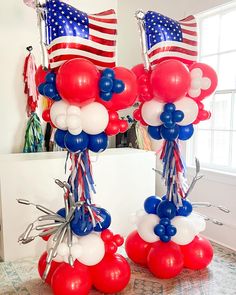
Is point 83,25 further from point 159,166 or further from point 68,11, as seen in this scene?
point 159,166

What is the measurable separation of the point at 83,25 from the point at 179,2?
6.34 ft

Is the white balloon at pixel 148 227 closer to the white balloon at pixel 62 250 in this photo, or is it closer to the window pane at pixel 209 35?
the white balloon at pixel 62 250

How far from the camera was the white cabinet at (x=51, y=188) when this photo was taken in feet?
7.89

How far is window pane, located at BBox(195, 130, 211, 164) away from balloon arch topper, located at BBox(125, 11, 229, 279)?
107cm

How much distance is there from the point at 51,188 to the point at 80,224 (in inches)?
31.3

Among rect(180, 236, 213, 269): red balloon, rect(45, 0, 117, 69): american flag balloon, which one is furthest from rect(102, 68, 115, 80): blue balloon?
rect(180, 236, 213, 269): red balloon

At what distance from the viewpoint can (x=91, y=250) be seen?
1.84 m

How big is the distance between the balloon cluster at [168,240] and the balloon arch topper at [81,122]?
29 centimetres

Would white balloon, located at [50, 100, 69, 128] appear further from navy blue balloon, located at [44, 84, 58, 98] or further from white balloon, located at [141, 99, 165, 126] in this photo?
white balloon, located at [141, 99, 165, 126]

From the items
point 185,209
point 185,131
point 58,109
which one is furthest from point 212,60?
point 58,109

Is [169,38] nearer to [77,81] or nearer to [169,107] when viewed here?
[169,107]

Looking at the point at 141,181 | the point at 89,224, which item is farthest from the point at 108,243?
the point at 141,181

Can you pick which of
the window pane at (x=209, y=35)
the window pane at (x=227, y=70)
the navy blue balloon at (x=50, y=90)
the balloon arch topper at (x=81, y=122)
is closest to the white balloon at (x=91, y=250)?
the balloon arch topper at (x=81, y=122)

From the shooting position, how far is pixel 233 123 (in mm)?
2924
